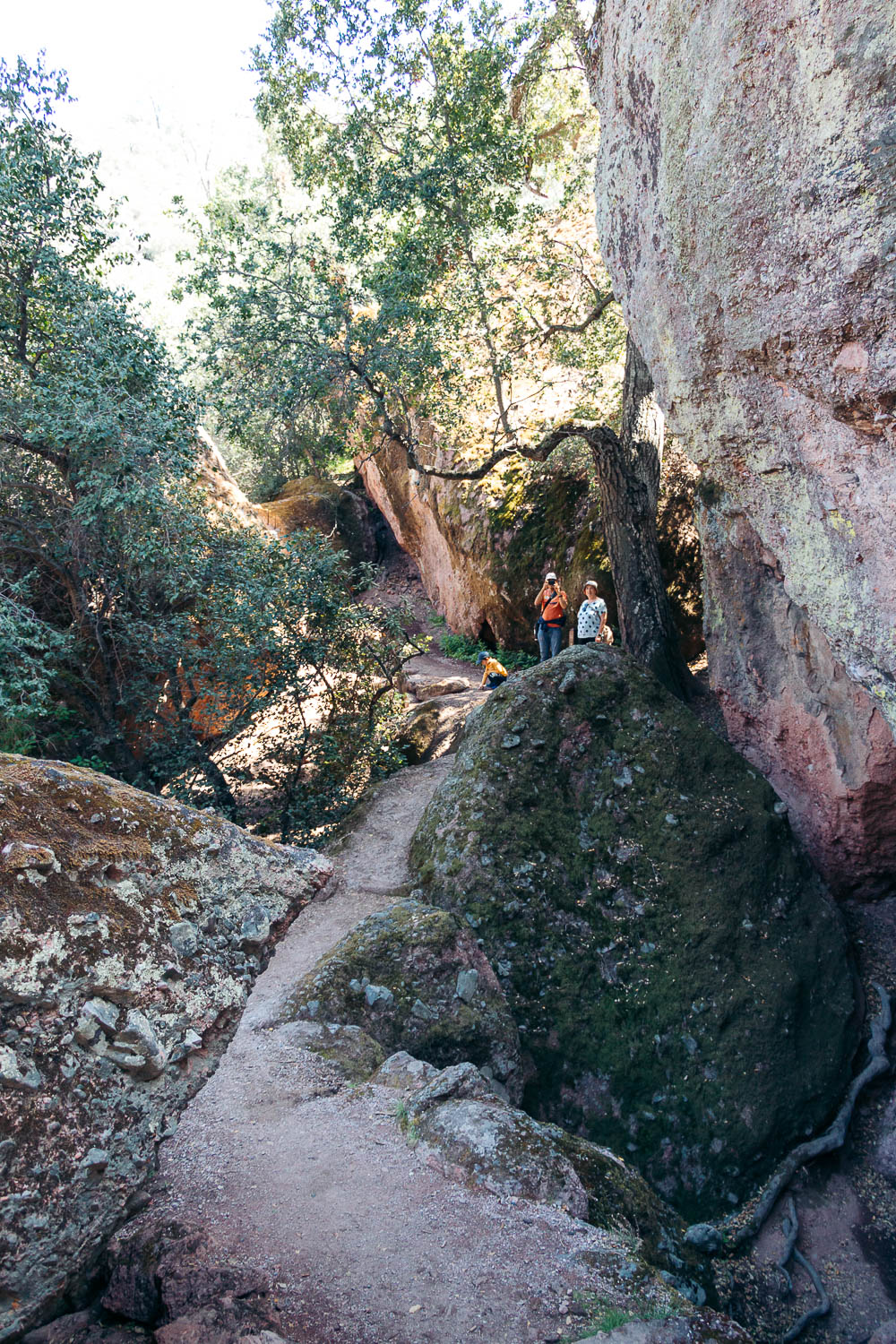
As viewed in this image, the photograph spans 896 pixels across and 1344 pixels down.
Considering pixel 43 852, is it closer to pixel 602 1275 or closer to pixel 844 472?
pixel 602 1275

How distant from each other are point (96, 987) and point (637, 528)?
884 cm

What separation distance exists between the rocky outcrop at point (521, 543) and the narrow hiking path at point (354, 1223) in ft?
30.8

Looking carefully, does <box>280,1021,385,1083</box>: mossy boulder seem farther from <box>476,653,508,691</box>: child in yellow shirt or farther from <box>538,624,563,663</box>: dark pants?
<box>476,653,508,691</box>: child in yellow shirt

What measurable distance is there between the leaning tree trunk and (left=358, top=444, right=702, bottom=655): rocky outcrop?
162 cm

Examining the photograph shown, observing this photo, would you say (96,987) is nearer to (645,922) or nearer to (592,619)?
(645,922)

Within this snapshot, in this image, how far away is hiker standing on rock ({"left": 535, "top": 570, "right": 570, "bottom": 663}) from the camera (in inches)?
456

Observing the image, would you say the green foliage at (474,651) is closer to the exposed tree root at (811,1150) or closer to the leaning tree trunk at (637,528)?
the leaning tree trunk at (637,528)

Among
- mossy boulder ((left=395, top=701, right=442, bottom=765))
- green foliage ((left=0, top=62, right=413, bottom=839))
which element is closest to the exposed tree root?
green foliage ((left=0, top=62, right=413, bottom=839))

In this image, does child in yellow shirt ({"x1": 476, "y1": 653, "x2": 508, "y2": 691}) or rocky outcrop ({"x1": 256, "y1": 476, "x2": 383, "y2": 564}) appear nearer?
child in yellow shirt ({"x1": 476, "y1": 653, "x2": 508, "y2": 691})

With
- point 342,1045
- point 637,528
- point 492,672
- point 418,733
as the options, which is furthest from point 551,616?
point 342,1045

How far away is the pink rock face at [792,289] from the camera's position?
402 cm

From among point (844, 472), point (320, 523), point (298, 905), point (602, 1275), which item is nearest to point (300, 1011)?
point (298, 905)

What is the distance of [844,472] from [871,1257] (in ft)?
18.4

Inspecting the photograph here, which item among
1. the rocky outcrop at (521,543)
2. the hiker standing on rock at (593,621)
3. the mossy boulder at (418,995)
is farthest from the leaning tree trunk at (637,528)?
the mossy boulder at (418,995)
